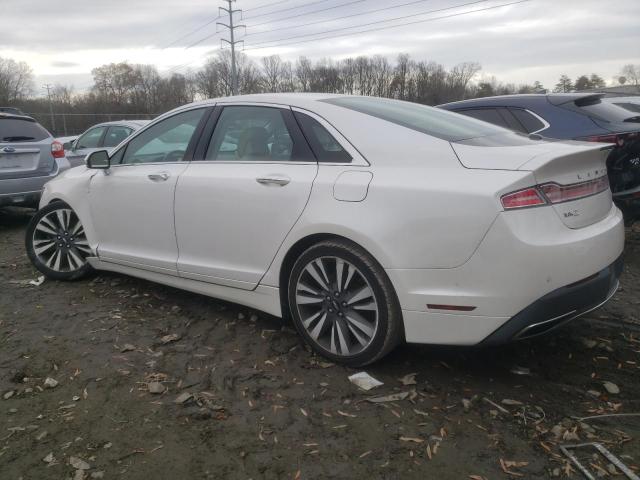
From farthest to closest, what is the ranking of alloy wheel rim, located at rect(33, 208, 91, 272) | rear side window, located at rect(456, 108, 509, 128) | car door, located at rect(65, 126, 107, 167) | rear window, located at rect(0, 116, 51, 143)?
car door, located at rect(65, 126, 107, 167)
rear window, located at rect(0, 116, 51, 143)
rear side window, located at rect(456, 108, 509, 128)
alloy wheel rim, located at rect(33, 208, 91, 272)

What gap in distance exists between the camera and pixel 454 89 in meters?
81.3

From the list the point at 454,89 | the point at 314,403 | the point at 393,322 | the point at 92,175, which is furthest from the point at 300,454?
the point at 454,89

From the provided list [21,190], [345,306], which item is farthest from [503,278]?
[21,190]

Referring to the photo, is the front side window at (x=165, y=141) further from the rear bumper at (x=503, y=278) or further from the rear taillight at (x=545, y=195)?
the rear taillight at (x=545, y=195)

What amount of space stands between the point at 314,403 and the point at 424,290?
2.68 feet

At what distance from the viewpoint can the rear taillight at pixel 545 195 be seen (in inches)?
98.7

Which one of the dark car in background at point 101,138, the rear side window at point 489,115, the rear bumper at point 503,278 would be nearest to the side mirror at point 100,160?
the rear bumper at point 503,278

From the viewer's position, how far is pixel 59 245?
4953 mm

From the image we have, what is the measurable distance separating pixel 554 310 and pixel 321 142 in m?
1.57

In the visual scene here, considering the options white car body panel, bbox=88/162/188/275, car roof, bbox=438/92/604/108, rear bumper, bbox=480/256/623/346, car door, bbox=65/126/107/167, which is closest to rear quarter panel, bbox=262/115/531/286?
rear bumper, bbox=480/256/623/346

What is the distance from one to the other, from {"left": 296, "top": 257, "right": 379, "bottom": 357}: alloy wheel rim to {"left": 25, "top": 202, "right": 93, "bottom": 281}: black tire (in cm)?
249

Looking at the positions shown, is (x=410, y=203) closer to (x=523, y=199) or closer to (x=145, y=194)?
(x=523, y=199)

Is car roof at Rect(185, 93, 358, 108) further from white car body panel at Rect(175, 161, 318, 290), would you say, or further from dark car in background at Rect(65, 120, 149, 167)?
dark car in background at Rect(65, 120, 149, 167)

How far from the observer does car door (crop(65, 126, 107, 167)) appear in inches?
428
